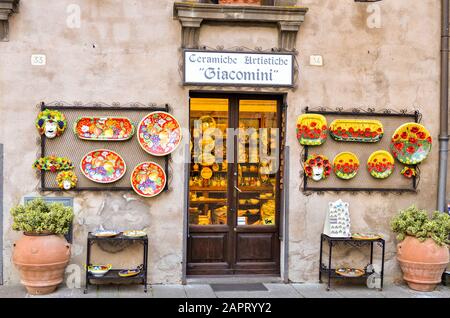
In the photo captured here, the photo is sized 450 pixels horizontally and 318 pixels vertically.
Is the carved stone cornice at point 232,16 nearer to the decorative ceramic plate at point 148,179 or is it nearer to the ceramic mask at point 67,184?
the decorative ceramic plate at point 148,179

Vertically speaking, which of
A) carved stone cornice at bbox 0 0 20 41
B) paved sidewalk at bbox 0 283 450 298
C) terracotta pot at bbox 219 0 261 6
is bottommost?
paved sidewalk at bbox 0 283 450 298

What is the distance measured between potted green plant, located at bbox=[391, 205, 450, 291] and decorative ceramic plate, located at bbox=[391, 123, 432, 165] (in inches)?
30.2

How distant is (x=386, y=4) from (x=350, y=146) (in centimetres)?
217

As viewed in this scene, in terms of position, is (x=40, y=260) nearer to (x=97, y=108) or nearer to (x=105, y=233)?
(x=105, y=233)

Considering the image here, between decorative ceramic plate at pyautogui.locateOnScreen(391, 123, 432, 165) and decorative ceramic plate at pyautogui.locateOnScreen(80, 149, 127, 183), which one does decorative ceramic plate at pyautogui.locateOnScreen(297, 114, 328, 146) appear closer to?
decorative ceramic plate at pyautogui.locateOnScreen(391, 123, 432, 165)

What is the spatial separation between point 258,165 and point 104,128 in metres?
2.35

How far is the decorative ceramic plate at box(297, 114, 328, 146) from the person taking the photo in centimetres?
824

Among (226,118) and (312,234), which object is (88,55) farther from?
(312,234)

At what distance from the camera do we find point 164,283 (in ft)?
26.7

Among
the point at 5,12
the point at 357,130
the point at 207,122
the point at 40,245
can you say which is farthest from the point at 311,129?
the point at 5,12

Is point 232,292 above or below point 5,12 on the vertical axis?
below

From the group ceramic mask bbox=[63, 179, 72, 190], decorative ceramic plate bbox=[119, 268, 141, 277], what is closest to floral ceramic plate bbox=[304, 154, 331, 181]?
decorative ceramic plate bbox=[119, 268, 141, 277]

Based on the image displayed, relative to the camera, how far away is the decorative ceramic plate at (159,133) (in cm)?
796

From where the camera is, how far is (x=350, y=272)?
816cm
